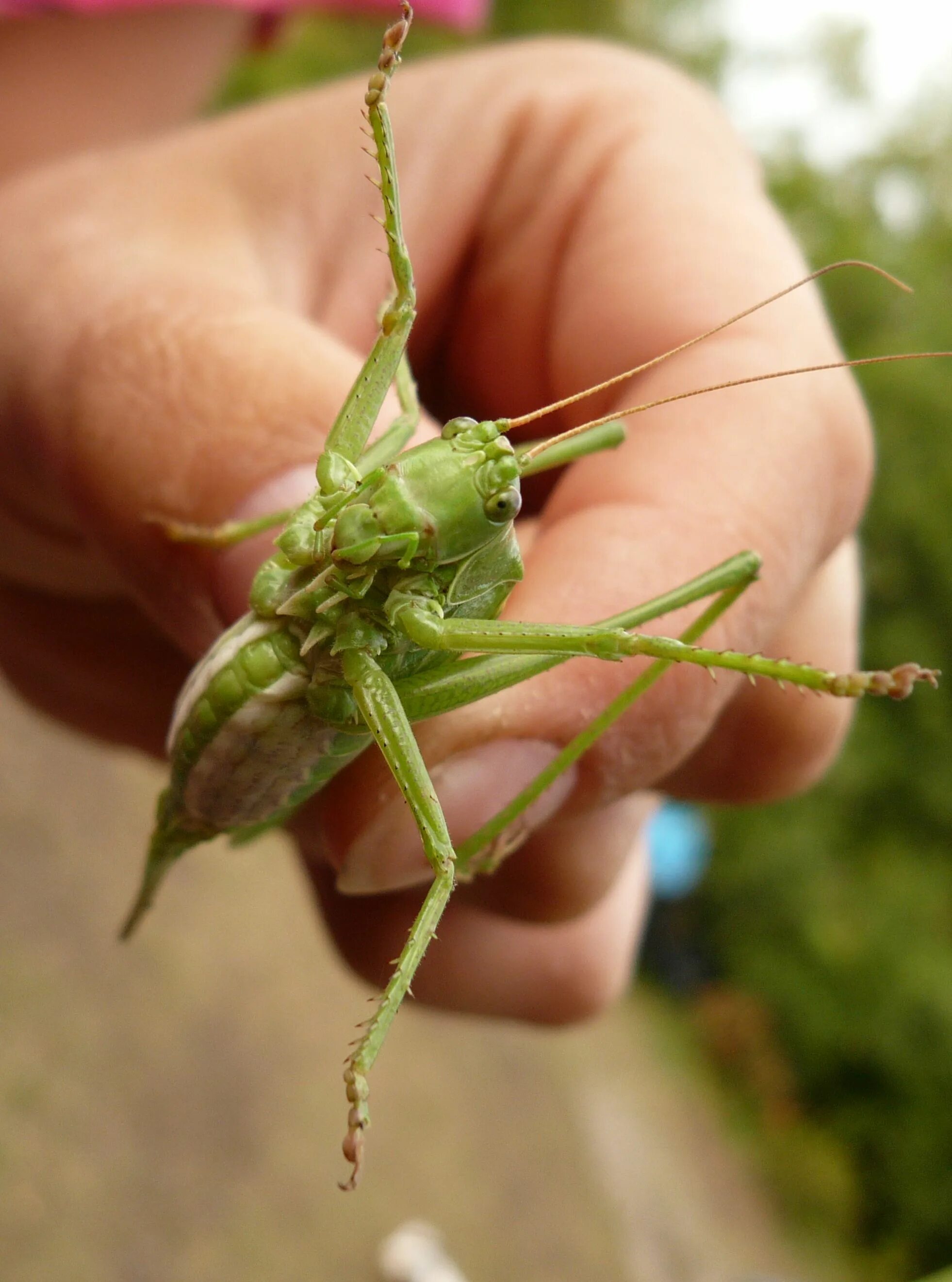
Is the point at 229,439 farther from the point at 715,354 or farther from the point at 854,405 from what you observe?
the point at 854,405

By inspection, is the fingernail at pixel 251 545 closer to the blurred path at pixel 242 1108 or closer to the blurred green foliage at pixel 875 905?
the blurred path at pixel 242 1108

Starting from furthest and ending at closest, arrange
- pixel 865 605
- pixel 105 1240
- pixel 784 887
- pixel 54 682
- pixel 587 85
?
1. pixel 865 605
2. pixel 784 887
3. pixel 105 1240
4. pixel 54 682
5. pixel 587 85

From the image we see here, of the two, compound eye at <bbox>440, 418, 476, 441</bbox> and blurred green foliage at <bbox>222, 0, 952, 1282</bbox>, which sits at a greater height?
compound eye at <bbox>440, 418, 476, 441</bbox>

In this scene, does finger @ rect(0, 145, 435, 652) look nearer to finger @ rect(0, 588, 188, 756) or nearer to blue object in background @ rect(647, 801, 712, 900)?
finger @ rect(0, 588, 188, 756)

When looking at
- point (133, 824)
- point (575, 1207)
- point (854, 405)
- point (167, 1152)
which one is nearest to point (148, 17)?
point (854, 405)

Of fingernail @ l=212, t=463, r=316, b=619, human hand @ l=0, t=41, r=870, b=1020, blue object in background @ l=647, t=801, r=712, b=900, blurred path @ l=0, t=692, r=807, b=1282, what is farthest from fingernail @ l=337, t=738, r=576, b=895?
blue object in background @ l=647, t=801, r=712, b=900

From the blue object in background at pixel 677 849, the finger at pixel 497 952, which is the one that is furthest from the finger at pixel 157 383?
the blue object in background at pixel 677 849
